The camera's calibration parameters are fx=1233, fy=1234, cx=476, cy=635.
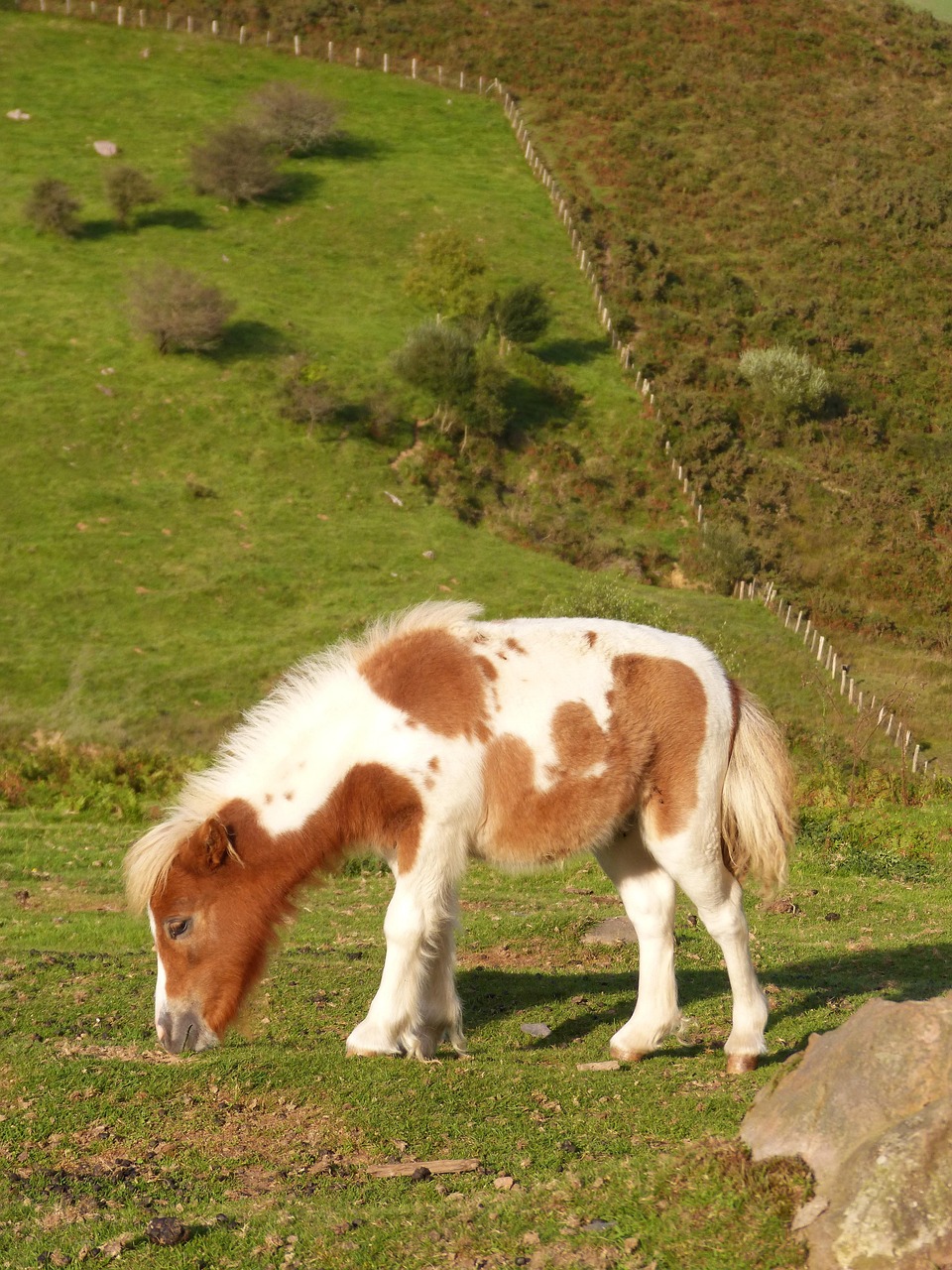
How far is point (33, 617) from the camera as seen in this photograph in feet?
98.8

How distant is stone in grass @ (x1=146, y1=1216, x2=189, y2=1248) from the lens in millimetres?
5398

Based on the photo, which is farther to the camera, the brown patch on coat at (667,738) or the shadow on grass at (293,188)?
the shadow on grass at (293,188)

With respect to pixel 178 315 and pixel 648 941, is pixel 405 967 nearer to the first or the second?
pixel 648 941

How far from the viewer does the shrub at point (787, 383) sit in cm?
4723

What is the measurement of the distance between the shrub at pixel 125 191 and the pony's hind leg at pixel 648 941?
47.1m

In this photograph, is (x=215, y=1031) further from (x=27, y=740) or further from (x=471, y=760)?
(x=27, y=740)

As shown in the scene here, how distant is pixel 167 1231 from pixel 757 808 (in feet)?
14.6

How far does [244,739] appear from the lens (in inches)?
320

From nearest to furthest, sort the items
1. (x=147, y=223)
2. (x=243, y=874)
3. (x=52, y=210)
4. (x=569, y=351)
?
(x=243, y=874)
(x=52, y=210)
(x=569, y=351)
(x=147, y=223)

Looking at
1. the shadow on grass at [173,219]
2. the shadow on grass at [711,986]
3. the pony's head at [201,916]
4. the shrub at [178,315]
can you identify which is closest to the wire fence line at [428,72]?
the shrub at [178,315]

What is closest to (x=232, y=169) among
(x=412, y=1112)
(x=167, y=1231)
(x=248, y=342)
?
(x=248, y=342)

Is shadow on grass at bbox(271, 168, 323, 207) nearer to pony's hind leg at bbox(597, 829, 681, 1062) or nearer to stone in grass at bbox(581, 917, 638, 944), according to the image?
stone in grass at bbox(581, 917, 638, 944)

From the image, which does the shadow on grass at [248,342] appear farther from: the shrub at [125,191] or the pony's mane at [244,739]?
the pony's mane at [244,739]

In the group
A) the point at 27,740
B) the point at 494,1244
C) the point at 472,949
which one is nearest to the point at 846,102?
the point at 27,740
